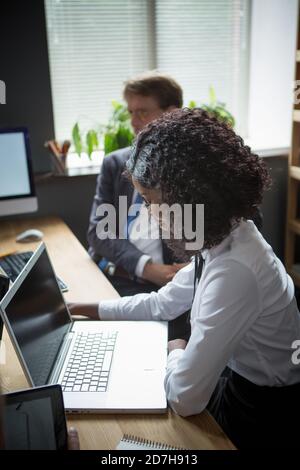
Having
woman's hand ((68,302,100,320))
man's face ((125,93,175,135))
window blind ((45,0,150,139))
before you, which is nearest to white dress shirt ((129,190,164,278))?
man's face ((125,93,175,135))

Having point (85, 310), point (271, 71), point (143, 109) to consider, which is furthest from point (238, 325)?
point (271, 71)

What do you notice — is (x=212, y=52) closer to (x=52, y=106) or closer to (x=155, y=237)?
(x=52, y=106)

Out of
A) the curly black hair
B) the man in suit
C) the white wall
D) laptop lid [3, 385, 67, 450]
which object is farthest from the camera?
the white wall

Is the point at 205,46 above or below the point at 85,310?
above

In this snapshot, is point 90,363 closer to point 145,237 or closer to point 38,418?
point 38,418

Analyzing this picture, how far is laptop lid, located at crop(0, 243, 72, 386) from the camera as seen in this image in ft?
3.09

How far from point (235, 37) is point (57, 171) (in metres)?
1.52

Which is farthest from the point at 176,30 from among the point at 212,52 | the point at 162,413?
the point at 162,413

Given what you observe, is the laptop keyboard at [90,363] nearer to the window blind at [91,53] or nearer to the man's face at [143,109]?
the man's face at [143,109]

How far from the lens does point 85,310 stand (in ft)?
4.48

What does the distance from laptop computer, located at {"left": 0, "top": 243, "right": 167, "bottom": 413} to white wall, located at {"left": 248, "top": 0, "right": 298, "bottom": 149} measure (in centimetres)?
214

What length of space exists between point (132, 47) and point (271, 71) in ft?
2.95

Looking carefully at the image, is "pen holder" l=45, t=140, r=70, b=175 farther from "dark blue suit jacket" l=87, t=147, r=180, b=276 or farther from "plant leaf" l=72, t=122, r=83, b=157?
"dark blue suit jacket" l=87, t=147, r=180, b=276

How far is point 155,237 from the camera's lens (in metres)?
1.99
